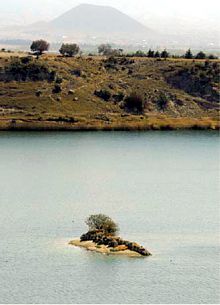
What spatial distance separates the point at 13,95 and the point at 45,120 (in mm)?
13224

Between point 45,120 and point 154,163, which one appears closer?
point 154,163

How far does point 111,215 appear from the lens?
74.5m

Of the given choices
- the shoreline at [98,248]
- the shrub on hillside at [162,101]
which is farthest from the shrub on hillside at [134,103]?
the shoreline at [98,248]

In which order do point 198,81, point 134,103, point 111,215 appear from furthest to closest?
point 198,81, point 134,103, point 111,215

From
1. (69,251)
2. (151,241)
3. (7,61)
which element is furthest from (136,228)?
(7,61)

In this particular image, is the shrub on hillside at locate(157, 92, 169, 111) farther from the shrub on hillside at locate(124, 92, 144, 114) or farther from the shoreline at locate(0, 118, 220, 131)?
the shoreline at locate(0, 118, 220, 131)

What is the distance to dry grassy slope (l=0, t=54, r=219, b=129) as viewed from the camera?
144m

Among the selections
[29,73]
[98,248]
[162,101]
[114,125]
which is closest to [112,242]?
[98,248]

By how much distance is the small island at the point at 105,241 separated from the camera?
62378 mm

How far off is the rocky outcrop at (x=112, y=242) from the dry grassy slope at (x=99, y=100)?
74.8 meters

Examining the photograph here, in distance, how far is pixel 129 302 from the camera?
51.8 meters

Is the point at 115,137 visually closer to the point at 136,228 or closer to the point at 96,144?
the point at 96,144

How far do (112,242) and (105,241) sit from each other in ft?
2.82

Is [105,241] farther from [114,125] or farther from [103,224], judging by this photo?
[114,125]
